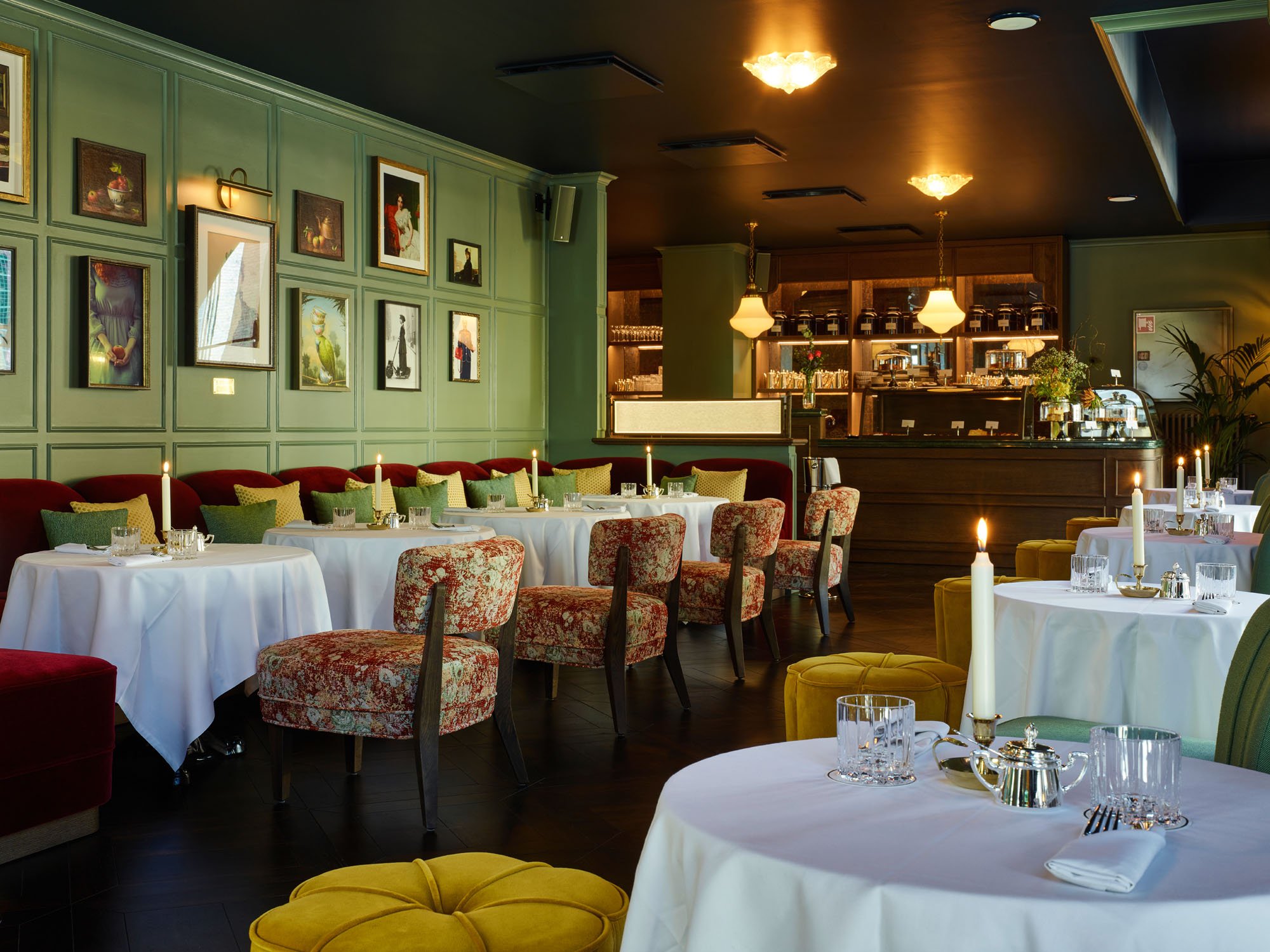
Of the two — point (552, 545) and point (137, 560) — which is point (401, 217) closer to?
point (552, 545)

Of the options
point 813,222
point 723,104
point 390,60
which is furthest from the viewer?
point 813,222

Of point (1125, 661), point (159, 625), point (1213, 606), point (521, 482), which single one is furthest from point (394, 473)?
point (1213, 606)

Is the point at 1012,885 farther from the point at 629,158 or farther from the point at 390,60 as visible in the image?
the point at 629,158

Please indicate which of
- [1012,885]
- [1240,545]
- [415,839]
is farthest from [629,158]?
[1012,885]

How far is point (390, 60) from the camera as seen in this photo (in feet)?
22.6

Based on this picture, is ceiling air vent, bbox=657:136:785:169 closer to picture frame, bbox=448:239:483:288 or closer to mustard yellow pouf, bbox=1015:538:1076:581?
picture frame, bbox=448:239:483:288

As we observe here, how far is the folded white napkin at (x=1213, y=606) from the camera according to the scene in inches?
124

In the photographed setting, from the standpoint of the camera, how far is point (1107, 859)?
1.28 metres

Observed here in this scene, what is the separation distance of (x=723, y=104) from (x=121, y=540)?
193 inches

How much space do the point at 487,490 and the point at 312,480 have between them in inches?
44.1

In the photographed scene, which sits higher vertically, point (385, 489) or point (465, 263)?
point (465, 263)

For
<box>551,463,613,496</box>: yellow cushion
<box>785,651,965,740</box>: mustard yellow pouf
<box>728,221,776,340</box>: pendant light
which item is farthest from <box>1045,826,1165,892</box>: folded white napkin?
<box>728,221,776,340</box>: pendant light

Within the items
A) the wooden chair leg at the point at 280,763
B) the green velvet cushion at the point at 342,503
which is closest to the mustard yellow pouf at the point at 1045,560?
the green velvet cushion at the point at 342,503

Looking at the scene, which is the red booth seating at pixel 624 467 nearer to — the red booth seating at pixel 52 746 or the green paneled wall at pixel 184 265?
the green paneled wall at pixel 184 265
